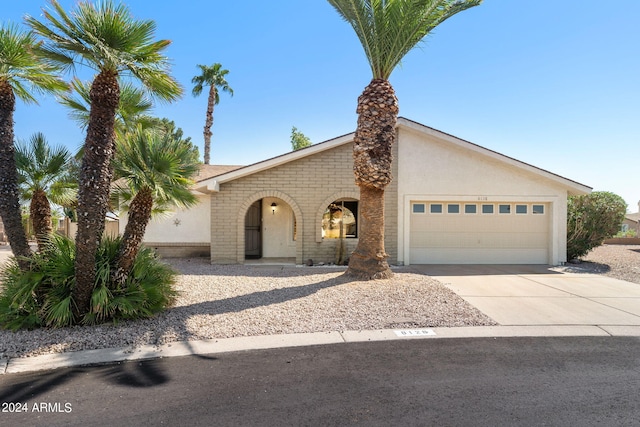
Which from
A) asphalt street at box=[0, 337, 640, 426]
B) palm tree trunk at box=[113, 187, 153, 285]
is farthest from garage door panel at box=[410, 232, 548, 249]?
palm tree trunk at box=[113, 187, 153, 285]

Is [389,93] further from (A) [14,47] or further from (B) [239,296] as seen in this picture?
(A) [14,47]

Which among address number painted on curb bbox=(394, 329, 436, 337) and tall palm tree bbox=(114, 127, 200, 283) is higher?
tall palm tree bbox=(114, 127, 200, 283)

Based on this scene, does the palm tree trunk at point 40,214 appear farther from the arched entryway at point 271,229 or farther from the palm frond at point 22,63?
the arched entryway at point 271,229

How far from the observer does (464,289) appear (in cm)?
907

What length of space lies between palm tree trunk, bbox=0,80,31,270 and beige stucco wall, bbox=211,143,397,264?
7028mm

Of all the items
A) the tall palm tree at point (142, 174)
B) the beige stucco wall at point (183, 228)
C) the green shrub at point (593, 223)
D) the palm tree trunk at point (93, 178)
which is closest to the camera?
the palm tree trunk at point (93, 178)

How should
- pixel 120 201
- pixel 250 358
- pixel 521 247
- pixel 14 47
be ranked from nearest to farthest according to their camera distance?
pixel 250 358 → pixel 14 47 → pixel 120 201 → pixel 521 247

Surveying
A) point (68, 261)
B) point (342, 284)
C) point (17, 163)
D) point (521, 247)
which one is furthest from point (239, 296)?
point (521, 247)

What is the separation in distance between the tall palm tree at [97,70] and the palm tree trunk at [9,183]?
3.77 feet

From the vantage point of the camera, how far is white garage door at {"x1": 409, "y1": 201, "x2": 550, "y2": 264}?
45.1 ft

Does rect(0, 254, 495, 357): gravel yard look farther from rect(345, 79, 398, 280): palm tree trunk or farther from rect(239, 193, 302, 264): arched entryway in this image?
rect(239, 193, 302, 264): arched entryway

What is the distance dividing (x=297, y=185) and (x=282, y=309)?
6886 millimetres

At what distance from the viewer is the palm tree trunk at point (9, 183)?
602cm

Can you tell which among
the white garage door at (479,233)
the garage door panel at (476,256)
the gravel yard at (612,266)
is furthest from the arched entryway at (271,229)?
the gravel yard at (612,266)
